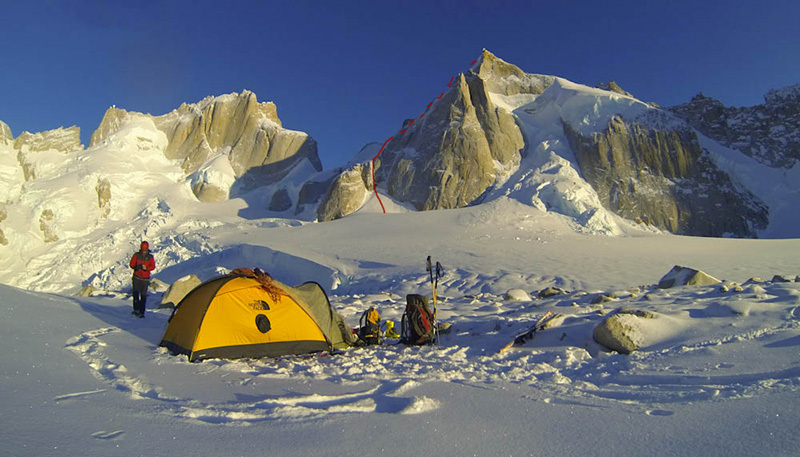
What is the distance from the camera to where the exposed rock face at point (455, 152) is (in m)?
43.5

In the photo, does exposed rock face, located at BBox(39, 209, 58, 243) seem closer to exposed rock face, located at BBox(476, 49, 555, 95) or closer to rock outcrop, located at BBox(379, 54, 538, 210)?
rock outcrop, located at BBox(379, 54, 538, 210)

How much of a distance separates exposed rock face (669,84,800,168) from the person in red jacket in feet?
170

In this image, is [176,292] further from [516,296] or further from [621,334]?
[621,334]

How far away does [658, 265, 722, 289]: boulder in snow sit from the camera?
10094 millimetres

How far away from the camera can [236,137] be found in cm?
6694

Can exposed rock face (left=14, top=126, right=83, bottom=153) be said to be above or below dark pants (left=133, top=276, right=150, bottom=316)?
above

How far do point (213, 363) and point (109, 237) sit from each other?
152 ft

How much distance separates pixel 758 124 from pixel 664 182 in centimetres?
1315

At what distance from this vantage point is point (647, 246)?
947 inches

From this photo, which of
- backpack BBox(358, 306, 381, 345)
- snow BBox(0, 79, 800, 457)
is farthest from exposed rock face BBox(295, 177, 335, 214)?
backpack BBox(358, 306, 381, 345)

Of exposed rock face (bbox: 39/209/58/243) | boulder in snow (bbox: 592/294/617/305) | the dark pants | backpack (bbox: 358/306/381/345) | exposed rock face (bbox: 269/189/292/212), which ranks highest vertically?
exposed rock face (bbox: 269/189/292/212)

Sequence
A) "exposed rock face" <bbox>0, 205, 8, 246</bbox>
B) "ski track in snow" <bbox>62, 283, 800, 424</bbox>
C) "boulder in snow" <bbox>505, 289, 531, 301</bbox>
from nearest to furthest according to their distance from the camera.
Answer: "ski track in snow" <bbox>62, 283, 800, 424</bbox> → "boulder in snow" <bbox>505, 289, 531, 301</bbox> → "exposed rock face" <bbox>0, 205, 8, 246</bbox>

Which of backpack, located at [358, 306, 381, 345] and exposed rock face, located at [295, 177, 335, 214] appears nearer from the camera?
backpack, located at [358, 306, 381, 345]

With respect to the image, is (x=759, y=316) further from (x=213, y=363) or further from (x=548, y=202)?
(x=548, y=202)
